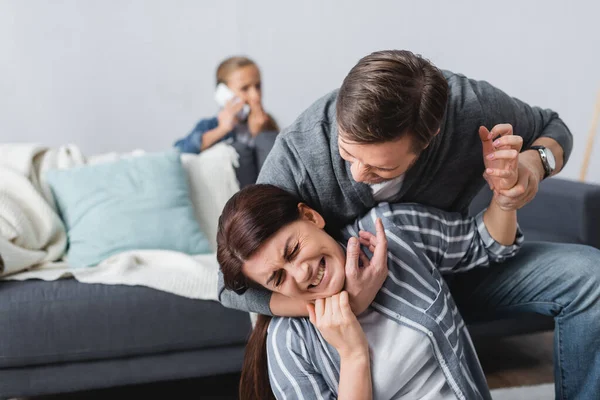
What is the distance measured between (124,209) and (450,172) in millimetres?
1249

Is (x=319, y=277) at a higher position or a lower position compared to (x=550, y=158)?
lower

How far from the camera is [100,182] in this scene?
2420 millimetres

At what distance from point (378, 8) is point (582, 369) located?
2.37 meters

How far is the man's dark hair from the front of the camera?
116cm

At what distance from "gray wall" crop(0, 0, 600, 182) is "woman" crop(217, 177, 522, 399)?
2.13 m

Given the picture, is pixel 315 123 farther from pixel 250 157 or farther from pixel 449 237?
pixel 250 157

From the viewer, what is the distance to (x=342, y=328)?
126 centimetres

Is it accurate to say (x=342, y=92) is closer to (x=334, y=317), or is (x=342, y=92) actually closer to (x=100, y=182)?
(x=334, y=317)

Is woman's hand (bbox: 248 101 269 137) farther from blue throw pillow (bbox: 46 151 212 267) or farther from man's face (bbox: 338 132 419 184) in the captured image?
man's face (bbox: 338 132 419 184)

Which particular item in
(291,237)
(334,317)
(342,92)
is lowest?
(334,317)

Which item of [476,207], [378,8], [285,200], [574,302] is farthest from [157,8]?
[574,302]

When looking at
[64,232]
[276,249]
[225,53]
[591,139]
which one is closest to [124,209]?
[64,232]

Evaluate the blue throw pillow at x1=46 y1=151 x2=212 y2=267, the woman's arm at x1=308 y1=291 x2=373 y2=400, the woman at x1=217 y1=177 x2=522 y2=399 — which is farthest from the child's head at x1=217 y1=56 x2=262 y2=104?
the woman's arm at x1=308 y1=291 x2=373 y2=400

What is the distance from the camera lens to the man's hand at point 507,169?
132 cm
